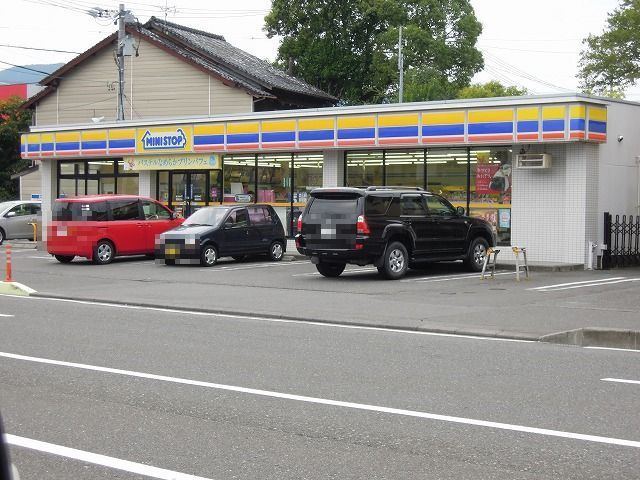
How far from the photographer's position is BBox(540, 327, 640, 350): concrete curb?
11.7m

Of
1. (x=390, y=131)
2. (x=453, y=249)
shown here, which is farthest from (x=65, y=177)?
(x=453, y=249)

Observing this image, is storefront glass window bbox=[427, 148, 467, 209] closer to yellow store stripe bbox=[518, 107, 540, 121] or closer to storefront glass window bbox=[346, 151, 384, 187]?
storefront glass window bbox=[346, 151, 384, 187]

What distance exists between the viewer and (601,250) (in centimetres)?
2291

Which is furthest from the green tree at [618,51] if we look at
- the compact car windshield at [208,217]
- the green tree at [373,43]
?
the compact car windshield at [208,217]

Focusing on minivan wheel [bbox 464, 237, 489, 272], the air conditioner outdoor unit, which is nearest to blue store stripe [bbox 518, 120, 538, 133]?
the air conditioner outdoor unit

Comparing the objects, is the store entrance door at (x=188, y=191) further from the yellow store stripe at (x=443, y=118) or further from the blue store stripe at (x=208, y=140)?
the yellow store stripe at (x=443, y=118)

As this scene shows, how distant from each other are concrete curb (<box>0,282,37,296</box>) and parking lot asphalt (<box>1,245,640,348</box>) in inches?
12.3

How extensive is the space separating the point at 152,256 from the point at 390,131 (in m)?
7.78

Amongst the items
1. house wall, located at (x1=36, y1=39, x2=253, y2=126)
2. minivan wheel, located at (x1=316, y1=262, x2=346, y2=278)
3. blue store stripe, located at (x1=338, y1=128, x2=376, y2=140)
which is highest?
house wall, located at (x1=36, y1=39, x2=253, y2=126)

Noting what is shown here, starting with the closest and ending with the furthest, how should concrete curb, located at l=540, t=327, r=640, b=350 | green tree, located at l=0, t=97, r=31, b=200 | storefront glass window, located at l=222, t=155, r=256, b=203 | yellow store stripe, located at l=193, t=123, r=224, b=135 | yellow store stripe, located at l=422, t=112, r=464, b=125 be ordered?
concrete curb, located at l=540, t=327, r=640, b=350, yellow store stripe, located at l=422, t=112, r=464, b=125, yellow store stripe, located at l=193, t=123, r=224, b=135, storefront glass window, located at l=222, t=155, r=256, b=203, green tree, located at l=0, t=97, r=31, b=200

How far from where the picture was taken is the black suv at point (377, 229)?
771 inches

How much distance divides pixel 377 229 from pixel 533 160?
567 cm

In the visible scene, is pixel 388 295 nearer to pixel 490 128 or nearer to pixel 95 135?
pixel 490 128

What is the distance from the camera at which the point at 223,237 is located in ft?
80.4
